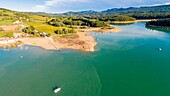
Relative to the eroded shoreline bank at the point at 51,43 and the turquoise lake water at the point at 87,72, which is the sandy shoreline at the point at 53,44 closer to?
the eroded shoreline bank at the point at 51,43

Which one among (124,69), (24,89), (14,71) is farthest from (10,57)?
(124,69)

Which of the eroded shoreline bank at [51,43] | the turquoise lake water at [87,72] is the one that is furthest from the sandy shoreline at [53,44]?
the turquoise lake water at [87,72]

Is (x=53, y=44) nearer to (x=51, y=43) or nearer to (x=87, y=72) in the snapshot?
(x=51, y=43)

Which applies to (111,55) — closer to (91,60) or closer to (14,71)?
(91,60)

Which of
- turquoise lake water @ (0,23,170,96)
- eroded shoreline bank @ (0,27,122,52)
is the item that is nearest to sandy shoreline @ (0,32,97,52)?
eroded shoreline bank @ (0,27,122,52)

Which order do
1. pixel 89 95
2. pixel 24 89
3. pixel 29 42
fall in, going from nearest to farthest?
pixel 89 95, pixel 24 89, pixel 29 42

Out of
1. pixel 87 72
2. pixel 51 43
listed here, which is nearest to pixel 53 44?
pixel 51 43

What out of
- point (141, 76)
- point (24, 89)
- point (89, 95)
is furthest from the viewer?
point (141, 76)

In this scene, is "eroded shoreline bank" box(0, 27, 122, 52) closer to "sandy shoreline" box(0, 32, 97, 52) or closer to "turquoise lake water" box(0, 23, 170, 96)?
"sandy shoreline" box(0, 32, 97, 52)
